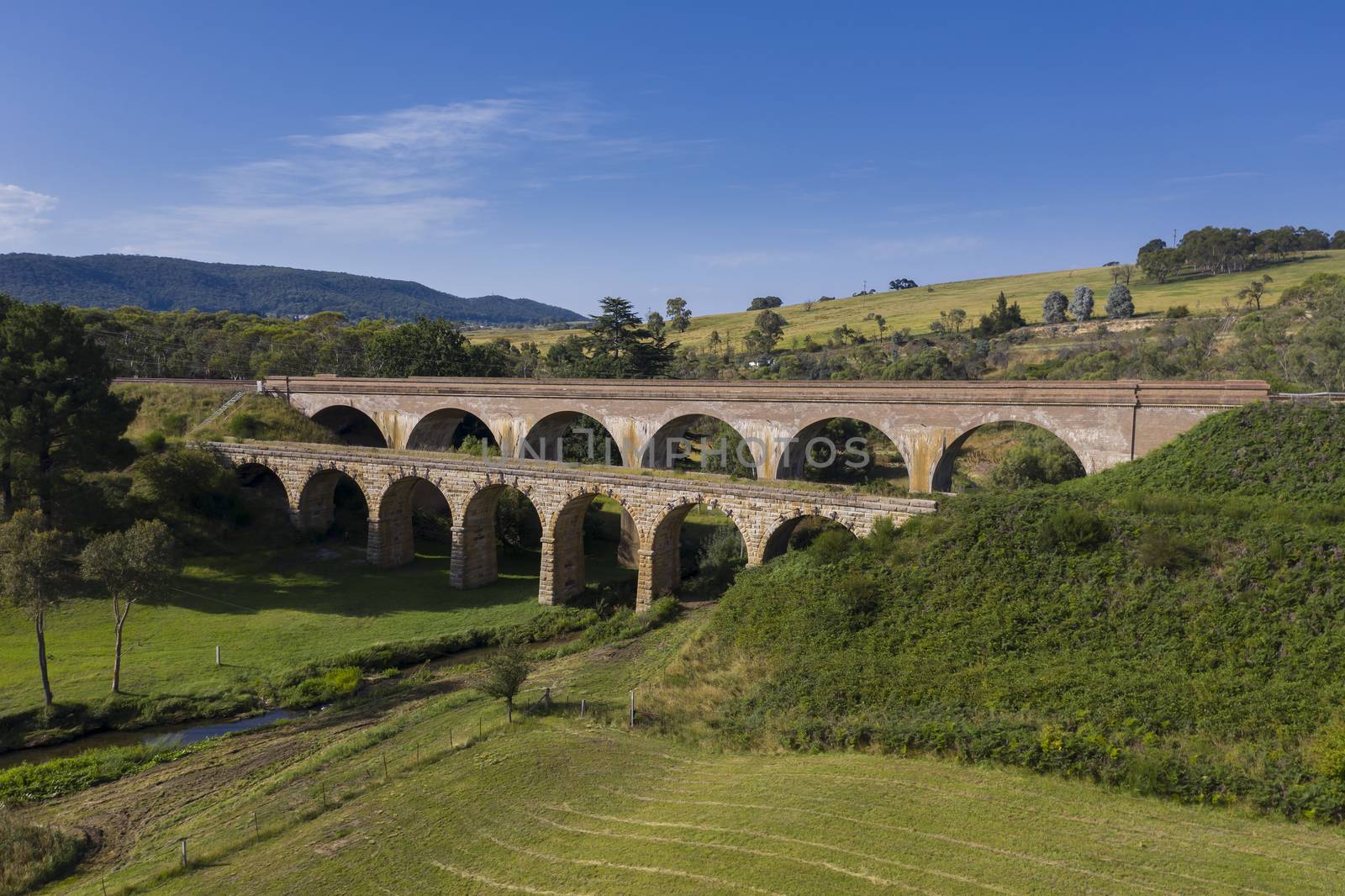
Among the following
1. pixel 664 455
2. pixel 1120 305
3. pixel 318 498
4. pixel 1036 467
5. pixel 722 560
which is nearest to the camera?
pixel 722 560

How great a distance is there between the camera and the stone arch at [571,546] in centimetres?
2697

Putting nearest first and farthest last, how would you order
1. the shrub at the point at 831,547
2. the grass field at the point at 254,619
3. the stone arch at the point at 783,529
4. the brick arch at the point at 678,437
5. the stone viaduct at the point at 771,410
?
the grass field at the point at 254,619 → the shrub at the point at 831,547 → the stone arch at the point at 783,529 → the stone viaduct at the point at 771,410 → the brick arch at the point at 678,437

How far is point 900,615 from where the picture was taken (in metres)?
18.9

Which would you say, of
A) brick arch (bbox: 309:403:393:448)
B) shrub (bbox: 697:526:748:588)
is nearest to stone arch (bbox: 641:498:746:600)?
shrub (bbox: 697:526:748:588)

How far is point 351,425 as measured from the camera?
48.5 meters

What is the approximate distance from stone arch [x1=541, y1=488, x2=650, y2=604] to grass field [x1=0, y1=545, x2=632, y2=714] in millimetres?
1103

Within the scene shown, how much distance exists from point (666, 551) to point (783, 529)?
14.5ft

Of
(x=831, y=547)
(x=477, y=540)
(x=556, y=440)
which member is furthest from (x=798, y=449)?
(x=477, y=540)

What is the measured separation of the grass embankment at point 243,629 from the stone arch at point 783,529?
7.73m

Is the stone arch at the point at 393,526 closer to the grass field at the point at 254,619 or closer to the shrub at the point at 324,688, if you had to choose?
the grass field at the point at 254,619

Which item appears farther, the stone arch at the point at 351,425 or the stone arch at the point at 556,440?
the stone arch at the point at 351,425

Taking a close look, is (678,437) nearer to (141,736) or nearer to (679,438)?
(679,438)

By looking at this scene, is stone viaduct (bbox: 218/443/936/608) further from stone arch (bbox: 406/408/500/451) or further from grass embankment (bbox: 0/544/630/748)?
stone arch (bbox: 406/408/500/451)

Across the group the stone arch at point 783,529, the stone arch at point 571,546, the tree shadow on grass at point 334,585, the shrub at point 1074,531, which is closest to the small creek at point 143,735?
the tree shadow on grass at point 334,585
